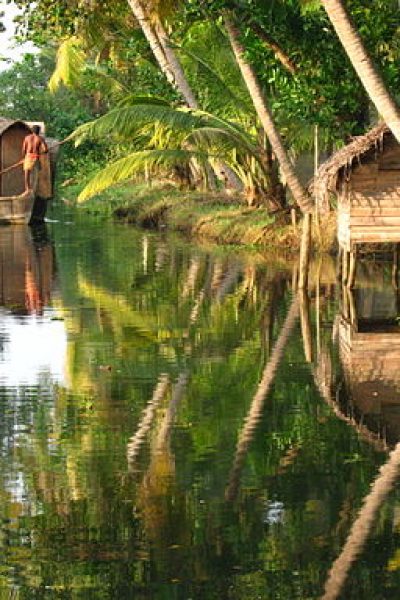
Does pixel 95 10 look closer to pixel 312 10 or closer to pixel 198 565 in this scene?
pixel 312 10

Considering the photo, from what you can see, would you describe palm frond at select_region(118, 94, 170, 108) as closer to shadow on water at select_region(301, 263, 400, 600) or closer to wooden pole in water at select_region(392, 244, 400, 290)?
wooden pole in water at select_region(392, 244, 400, 290)

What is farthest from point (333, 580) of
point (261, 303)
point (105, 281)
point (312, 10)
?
point (312, 10)

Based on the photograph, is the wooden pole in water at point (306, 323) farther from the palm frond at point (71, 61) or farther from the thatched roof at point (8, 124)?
the palm frond at point (71, 61)

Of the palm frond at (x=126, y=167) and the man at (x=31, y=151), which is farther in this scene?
the man at (x=31, y=151)

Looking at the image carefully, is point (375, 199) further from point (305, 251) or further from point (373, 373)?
point (373, 373)

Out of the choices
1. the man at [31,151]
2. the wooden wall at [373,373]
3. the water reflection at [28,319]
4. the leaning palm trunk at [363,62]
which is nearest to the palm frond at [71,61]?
the man at [31,151]

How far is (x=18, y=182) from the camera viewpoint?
4066 centimetres

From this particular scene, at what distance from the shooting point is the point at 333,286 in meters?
22.5

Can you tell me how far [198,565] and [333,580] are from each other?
0.72 meters

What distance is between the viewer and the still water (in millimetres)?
7812

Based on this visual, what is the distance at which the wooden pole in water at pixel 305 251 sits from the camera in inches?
840

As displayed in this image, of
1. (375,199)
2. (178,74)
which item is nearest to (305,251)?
(375,199)

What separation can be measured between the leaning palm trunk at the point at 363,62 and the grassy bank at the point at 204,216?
9085 mm

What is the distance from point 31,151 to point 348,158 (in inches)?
704
